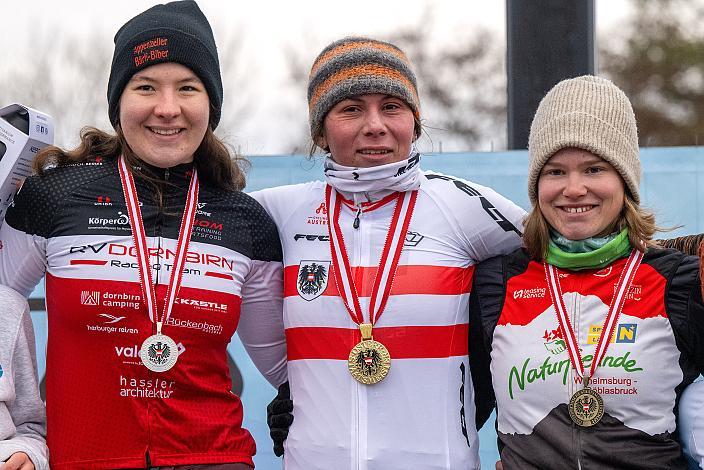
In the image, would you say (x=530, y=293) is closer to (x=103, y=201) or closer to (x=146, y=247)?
(x=146, y=247)

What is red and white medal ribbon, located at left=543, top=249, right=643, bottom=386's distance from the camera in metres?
2.62

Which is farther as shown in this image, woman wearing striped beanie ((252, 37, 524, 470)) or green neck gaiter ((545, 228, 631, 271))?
woman wearing striped beanie ((252, 37, 524, 470))

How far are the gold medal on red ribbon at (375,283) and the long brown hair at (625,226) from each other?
0.39 meters

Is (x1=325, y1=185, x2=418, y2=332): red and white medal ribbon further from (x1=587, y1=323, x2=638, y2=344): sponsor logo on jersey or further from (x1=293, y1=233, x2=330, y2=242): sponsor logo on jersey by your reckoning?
(x1=587, y1=323, x2=638, y2=344): sponsor logo on jersey

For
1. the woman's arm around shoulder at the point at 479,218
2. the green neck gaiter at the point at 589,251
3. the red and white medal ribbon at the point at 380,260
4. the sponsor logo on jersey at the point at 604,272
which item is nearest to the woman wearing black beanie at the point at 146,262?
the red and white medal ribbon at the point at 380,260

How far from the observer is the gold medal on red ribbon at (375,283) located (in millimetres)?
2812

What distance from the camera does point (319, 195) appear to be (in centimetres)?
318

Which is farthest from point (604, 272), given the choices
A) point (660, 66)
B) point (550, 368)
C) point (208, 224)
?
point (660, 66)

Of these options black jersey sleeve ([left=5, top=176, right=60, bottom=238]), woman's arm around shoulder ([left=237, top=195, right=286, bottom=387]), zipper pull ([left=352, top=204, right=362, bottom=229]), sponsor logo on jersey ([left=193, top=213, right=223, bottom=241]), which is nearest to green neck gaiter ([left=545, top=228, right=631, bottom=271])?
zipper pull ([left=352, top=204, right=362, bottom=229])

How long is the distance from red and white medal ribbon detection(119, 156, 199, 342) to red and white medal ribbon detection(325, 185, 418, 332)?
0.46m

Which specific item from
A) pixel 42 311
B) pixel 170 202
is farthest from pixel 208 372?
pixel 42 311

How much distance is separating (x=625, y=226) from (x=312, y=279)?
0.98 meters

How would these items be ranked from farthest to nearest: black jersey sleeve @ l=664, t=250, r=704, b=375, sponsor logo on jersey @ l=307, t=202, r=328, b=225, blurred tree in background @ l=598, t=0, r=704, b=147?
blurred tree in background @ l=598, t=0, r=704, b=147, sponsor logo on jersey @ l=307, t=202, r=328, b=225, black jersey sleeve @ l=664, t=250, r=704, b=375

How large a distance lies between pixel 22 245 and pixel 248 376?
1.75 meters
